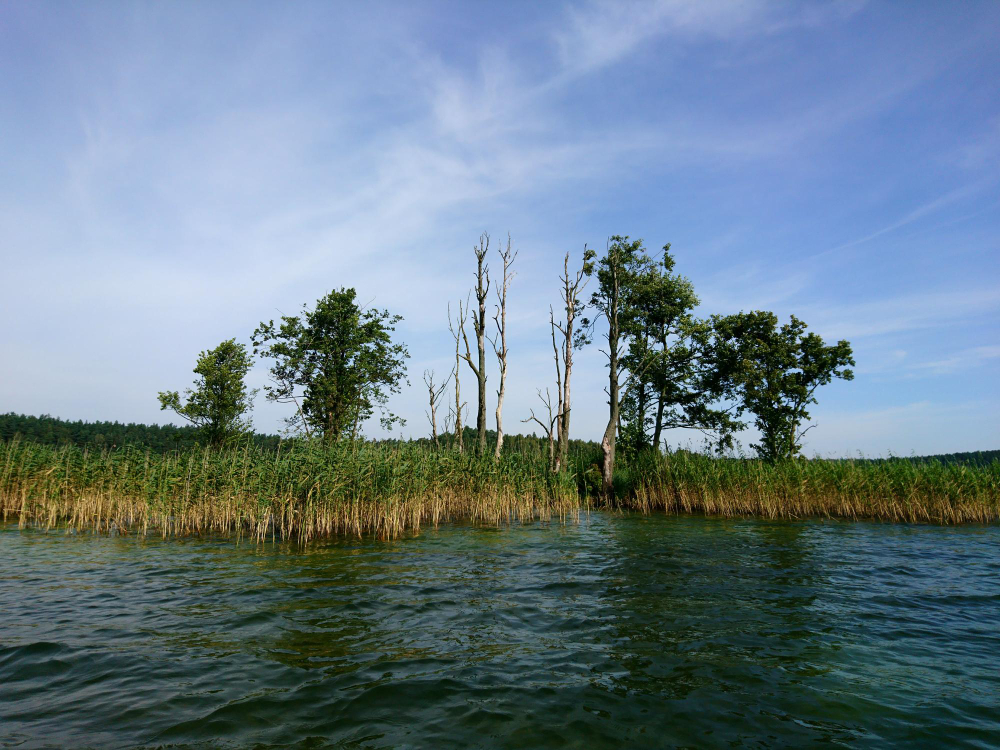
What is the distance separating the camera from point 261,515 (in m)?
12.2

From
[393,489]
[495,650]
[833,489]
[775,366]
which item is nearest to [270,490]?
[393,489]

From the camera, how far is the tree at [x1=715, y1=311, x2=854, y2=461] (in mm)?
27734

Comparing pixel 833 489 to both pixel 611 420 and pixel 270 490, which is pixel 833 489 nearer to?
pixel 611 420

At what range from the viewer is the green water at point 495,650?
13.6 ft

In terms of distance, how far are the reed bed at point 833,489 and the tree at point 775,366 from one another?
9.26 m

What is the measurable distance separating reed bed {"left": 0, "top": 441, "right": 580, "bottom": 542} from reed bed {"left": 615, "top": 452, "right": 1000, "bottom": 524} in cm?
503

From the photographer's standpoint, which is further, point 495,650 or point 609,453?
point 609,453

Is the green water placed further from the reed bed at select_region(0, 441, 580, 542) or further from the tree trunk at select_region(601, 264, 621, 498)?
the tree trunk at select_region(601, 264, 621, 498)

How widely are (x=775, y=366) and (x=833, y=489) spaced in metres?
12.0

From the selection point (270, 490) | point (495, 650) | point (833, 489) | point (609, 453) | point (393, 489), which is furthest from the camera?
point (609, 453)

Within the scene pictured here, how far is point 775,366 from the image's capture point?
28.5 metres

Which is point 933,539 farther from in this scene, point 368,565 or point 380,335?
point 380,335

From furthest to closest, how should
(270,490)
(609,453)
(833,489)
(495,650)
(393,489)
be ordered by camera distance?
(609,453), (833,489), (393,489), (270,490), (495,650)

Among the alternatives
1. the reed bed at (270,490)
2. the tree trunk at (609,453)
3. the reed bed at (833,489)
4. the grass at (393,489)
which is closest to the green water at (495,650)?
the reed bed at (270,490)
